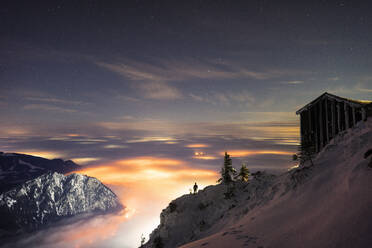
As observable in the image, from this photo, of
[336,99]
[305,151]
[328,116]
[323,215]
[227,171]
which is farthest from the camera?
[227,171]

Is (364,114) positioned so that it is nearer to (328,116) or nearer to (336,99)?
(336,99)

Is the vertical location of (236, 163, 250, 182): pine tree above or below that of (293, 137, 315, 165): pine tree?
below

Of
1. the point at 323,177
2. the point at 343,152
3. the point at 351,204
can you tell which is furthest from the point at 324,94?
the point at 351,204

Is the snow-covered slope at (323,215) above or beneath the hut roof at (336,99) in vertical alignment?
→ beneath

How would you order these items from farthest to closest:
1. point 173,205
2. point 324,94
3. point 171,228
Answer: point 173,205 → point 171,228 → point 324,94

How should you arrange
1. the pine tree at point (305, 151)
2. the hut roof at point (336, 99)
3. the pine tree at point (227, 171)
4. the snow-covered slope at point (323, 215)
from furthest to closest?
1. the pine tree at point (227, 171)
2. the hut roof at point (336, 99)
3. the pine tree at point (305, 151)
4. the snow-covered slope at point (323, 215)

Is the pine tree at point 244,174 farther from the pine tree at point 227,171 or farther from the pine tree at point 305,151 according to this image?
the pine tree at point 305,151

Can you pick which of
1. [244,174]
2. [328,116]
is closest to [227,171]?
[244,174]

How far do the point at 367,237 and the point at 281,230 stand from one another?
2730 mm

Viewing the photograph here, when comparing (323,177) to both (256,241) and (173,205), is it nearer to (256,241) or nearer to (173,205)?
(256,241)

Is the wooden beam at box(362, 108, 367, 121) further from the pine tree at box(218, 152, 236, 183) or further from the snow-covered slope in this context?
the pine tree at box(218, 152, 236, 183)

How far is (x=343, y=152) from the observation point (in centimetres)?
1159

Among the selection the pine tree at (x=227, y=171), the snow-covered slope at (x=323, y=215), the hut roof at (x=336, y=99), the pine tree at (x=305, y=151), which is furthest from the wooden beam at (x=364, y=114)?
the pine tree at (x=227, y=171)

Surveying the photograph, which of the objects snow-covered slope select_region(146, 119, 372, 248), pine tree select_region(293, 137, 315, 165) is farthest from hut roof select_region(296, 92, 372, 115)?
pine tree select_region(293, 137, 315, 165)
